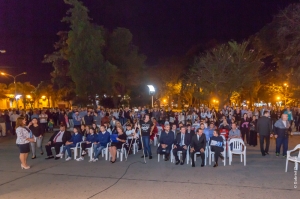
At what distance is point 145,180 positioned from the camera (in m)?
7.72

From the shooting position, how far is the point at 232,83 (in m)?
26.5

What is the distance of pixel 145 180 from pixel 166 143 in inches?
102

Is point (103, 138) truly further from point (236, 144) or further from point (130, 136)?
point (236, 144)

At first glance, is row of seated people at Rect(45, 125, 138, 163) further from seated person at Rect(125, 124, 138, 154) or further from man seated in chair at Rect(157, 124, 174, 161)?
man seated in chair at Rect(157, 124, 174, 161)

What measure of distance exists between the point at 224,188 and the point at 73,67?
78.7 ft

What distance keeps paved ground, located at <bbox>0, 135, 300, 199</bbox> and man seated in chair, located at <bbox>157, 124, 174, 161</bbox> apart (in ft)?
1.46

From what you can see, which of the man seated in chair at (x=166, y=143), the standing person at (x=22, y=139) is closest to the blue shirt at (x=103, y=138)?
the man seated in chair at (x=166, y=143)

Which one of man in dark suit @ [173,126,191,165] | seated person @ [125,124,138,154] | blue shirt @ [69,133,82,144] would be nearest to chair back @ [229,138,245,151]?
man in dark suit @ [173,126,191,165]

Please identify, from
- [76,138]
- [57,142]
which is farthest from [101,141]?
[57,142]

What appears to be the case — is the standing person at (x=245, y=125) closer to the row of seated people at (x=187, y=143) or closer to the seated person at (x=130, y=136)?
the row of seated people at (x=187, y=143)

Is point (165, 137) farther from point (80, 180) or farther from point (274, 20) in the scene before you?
point (274, 20)

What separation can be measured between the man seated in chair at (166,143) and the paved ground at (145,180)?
45 centimetres

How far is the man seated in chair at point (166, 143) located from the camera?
33.0 ft

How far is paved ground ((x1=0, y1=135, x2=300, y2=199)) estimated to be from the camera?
6617mm
